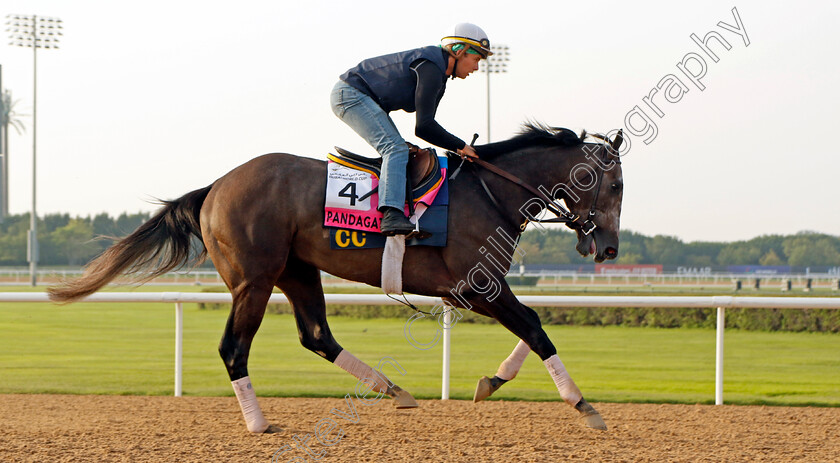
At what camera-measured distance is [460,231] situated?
3.97 m

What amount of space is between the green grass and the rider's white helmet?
9.51 ft

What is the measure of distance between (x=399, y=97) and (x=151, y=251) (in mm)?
1728

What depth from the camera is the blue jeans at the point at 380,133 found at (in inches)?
152

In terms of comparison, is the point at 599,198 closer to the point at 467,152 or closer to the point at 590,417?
the point at 467,152

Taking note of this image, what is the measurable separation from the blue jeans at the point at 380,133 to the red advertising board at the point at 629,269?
30.3m

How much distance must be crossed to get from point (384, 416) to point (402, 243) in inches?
55.3

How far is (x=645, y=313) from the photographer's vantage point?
12.7 m

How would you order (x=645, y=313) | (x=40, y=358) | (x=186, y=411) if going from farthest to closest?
(x=645, y=313) → (x=40, y=358) → (x=186, y=411)

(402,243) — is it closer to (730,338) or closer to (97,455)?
(97,455)

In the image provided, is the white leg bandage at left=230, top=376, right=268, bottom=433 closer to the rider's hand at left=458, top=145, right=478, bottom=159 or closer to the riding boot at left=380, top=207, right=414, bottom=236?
the riding boot at left=380, top=207, right=414, bottom=236

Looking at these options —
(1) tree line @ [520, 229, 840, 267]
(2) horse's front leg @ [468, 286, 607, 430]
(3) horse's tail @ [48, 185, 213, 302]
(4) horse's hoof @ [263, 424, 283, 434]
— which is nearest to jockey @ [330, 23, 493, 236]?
(2) horse's front leg @ [468, 286, 607, 430]

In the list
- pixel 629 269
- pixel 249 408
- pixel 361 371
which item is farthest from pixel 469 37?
pixel 629 269

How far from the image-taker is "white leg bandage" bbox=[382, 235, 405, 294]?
3.94 m

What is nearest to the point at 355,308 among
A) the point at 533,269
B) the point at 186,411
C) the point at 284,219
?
the point at 186,411
